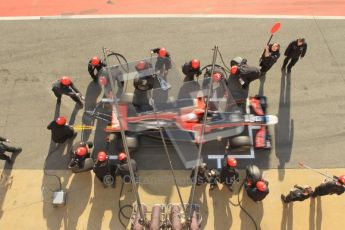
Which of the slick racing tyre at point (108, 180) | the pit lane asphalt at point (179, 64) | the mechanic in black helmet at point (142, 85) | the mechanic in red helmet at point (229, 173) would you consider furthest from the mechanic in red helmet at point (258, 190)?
the slick racing tyre at point (108, 180)

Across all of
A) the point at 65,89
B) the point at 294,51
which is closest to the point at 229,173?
the point at 294,51

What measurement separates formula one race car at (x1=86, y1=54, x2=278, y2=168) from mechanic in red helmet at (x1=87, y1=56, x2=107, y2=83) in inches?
25.8

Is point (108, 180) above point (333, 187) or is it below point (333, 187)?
below

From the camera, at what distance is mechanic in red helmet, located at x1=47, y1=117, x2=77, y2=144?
28.7 ft

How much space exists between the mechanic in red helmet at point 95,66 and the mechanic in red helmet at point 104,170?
268 centimetres

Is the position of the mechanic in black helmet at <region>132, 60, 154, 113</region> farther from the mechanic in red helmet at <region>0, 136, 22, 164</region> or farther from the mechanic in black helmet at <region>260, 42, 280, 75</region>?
the mechanic in red helmet at <region>0, 136, 22, 164</region>

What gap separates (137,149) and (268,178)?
3.59 metres

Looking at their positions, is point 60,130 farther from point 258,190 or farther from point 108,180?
point 258,190

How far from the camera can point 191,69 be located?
9789mm

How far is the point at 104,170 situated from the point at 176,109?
2317 millimetres

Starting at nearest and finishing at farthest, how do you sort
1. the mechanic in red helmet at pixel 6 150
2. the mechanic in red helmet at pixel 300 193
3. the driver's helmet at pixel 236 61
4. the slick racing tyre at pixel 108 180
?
1. the mechanic in red helmet at pixel 300 193
2. the slick racing tyre at pixel 108 180
3. the mechanic in red helmet at pixel 6 150
4. the driver's helmet at pixel 236 61

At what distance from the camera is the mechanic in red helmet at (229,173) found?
8.24m

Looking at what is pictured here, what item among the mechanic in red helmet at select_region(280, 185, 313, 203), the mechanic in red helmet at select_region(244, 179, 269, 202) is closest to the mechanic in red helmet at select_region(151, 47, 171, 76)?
the mechanic in red helmet at select_region(244, 179, 269, 202)

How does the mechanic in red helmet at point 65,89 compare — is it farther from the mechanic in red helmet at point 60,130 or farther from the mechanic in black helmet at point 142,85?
the mechanic in black helmet at point 142,85
